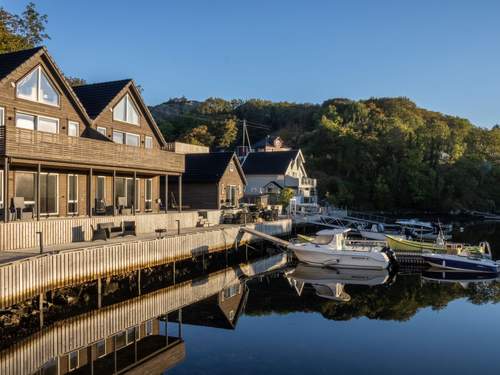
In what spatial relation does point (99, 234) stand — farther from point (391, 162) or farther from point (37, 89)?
point (391, 162)

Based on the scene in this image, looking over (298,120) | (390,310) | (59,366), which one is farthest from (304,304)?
(298,120)

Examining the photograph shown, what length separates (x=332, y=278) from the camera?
86.1ft

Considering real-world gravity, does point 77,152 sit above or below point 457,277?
above

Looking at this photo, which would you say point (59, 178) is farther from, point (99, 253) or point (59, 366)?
point (59, 366)

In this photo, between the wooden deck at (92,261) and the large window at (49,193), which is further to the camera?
the large window at (49,193)

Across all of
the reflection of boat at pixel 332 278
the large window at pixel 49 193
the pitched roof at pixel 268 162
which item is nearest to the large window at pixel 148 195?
the large window at pixel 49 193

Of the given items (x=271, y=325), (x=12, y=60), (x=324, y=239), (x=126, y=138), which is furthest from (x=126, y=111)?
(x=271, y=325)

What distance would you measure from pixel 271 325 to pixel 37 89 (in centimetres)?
1602

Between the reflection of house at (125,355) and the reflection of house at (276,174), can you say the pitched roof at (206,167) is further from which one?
the reflection of house at (125,355)

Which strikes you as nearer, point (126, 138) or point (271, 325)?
point (271, 325)

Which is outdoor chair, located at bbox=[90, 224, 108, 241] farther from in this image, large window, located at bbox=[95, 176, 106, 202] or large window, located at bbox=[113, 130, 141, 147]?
large window, located at bbox=[113, 130, 141, 147]

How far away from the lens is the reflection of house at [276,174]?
56688 millimetres

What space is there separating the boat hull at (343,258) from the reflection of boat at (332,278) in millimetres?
322

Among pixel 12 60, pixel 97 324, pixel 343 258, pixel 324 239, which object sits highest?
pixel 12 60
